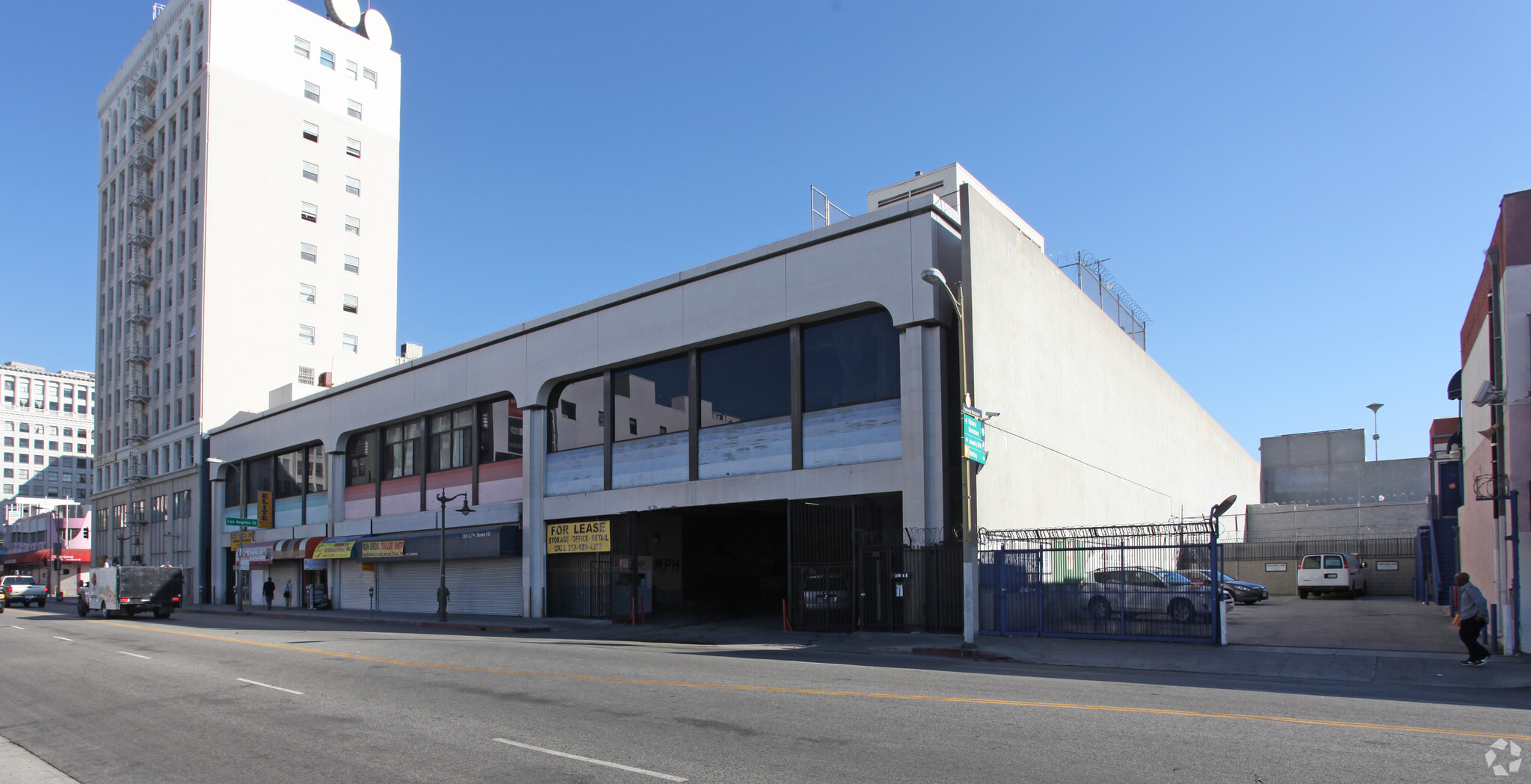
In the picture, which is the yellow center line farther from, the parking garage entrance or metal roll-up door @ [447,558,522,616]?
metal roll-up door @ [447,558,522,616]

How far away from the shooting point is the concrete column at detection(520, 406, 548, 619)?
35.3 metres

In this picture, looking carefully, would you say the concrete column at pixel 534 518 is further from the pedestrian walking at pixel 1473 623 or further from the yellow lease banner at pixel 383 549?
the pedestrian walking at pixel 1473 623

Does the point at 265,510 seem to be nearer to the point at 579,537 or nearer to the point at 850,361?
the point at 579,537

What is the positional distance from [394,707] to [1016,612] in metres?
14.7

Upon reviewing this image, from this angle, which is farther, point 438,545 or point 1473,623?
point 438,545

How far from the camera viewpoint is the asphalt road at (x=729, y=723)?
26.7ft

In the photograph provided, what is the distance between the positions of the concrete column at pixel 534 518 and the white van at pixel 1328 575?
31195 mm

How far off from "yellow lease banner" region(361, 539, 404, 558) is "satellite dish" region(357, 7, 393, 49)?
47.4 metres

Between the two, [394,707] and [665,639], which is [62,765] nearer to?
[394,707]

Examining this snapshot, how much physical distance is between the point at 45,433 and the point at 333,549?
472 ft

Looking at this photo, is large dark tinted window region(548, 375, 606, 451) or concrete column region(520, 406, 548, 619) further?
concrete column region(520, 406, 548, 619)

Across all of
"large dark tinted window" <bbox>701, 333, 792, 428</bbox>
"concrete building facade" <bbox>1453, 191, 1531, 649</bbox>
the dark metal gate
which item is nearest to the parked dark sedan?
the dark metal gate

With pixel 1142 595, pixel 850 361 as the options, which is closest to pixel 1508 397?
pixel 1142 595

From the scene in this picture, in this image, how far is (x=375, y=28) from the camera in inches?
2904
